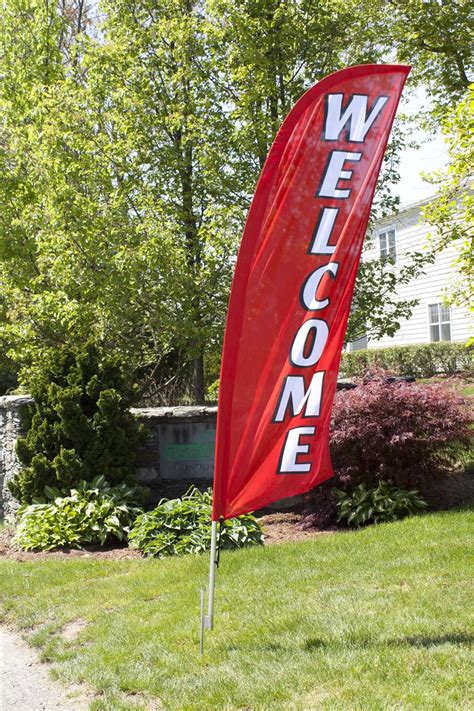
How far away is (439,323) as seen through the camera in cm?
2334

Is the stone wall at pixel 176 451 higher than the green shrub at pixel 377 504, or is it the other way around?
the stone wall at pixel 176 451

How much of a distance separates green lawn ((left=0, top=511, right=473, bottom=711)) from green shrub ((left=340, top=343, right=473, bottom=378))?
530 inches

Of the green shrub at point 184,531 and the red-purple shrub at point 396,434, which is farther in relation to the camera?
the red-purple shrub at point 396,434

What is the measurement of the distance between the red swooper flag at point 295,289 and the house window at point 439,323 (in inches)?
743

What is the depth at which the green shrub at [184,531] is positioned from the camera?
7.60m

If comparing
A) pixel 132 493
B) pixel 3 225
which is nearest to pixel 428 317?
pixel 3 225

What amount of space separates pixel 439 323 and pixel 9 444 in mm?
16060

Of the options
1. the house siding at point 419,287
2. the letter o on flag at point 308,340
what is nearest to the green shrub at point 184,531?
the letter o on flag at point 308,340

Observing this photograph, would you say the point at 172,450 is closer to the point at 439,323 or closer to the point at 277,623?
the point at 277,623

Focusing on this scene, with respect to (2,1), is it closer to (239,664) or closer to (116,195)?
(116,195)

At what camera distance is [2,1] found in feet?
48.5

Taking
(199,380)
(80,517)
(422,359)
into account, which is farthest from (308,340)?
(422,359)

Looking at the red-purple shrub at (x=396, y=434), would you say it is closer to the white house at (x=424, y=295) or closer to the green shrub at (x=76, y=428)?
the green shrub at (x=76, y=428)

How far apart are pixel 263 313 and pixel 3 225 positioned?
9.39 metres
